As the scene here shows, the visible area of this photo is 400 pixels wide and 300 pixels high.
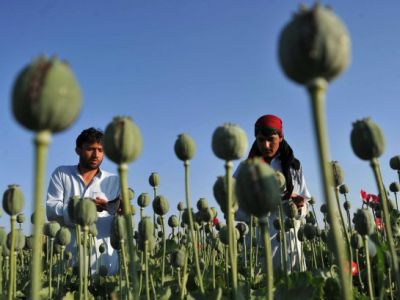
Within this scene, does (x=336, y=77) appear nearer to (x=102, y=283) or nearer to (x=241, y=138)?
(x=241, y=138)

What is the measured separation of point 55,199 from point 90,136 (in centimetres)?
88

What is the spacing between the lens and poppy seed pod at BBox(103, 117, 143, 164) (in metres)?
1.51

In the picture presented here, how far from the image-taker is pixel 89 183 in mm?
5875

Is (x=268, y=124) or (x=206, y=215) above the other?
(x=268, y=124)

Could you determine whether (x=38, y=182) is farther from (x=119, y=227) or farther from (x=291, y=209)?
(x=291, y=209)

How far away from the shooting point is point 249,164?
1454mm

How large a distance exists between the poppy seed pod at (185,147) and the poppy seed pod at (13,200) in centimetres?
79

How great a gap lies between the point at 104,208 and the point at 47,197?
1157 mm

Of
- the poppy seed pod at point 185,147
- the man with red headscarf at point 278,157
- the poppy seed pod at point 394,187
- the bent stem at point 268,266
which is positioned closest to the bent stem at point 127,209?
the bent stem at point 268,266

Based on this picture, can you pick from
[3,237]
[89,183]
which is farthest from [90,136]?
A: [3,237]

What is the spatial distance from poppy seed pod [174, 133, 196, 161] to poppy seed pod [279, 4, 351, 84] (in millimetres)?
1429

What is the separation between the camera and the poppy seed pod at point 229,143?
203cm

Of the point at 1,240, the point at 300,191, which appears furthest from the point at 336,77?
the point at 300,191

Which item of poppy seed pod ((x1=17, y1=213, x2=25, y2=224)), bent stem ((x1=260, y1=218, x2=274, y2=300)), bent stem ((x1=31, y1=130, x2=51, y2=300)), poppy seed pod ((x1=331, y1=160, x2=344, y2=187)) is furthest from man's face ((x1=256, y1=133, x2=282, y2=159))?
bent stem ((x1=31, y1=130, x2=51, y2=300))
